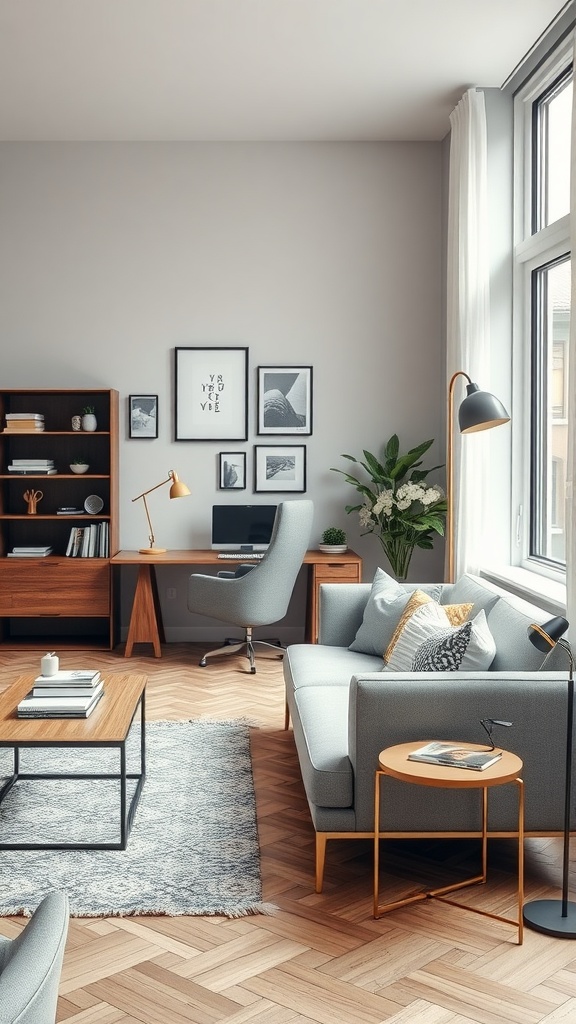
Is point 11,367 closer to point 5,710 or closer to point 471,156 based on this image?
point 471,156

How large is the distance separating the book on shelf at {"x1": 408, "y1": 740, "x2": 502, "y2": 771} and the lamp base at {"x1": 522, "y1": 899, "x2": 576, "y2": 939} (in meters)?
0.44

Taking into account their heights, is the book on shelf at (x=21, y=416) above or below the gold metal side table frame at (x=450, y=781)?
above

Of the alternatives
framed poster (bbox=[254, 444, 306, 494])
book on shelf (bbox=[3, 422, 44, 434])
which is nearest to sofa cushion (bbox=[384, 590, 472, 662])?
framed poster (bbox=[254, 444, 306, 494])

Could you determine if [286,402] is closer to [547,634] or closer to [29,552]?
[29,552]

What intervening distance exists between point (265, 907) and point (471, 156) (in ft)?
13.7

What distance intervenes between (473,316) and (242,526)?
2.04 metres

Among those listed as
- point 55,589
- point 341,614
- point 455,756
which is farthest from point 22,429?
point 455,756

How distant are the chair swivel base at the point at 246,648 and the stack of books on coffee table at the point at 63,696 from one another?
2.34 metres

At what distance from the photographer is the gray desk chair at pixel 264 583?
533 cm

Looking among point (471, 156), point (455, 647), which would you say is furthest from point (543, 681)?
point (471, 156)

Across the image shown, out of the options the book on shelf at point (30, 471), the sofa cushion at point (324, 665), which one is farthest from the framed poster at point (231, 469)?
the sofa cushion at point (324, 665)

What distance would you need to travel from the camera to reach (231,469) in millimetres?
6418

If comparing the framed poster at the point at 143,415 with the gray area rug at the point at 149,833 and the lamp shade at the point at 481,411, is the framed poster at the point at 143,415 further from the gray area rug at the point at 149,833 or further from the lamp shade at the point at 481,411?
the lamp shade at the point at 481,411

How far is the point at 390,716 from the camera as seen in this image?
263 cm
